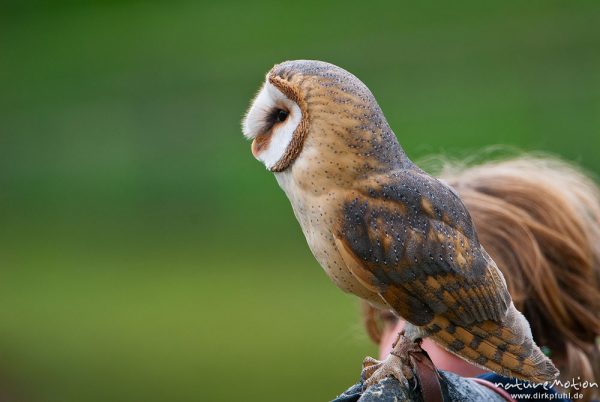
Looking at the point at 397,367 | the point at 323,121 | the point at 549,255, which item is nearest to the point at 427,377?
the point at 397,367

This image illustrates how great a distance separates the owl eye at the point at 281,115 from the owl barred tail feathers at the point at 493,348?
1.03 ft

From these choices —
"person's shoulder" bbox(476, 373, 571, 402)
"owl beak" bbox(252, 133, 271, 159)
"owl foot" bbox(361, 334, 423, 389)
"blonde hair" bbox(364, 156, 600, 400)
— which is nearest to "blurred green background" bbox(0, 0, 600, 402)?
"blonde hair" bbox(364, 156, 600, 400)

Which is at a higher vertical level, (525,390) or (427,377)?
(427,377)

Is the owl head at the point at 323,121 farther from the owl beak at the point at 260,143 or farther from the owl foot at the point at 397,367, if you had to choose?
the owl foot at the point at 397,367

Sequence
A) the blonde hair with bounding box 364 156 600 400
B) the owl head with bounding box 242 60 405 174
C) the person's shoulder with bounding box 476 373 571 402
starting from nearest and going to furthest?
the owl head with bounding box 242 60 405 174 < the person's shoulder with bounding box 476 373 571 402 < the blonde hair with bounding box 364 156 600 400

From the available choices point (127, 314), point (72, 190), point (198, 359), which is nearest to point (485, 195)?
point (198, 359)

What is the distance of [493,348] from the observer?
1.21m

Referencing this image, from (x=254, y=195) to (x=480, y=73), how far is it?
1.75m

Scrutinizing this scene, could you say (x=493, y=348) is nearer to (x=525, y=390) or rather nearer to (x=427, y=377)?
(x=427, y=377)

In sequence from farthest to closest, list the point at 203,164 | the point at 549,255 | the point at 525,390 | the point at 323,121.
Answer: the point at 203,164, the point at 549,255, the point at 525,390, the point at 323,121

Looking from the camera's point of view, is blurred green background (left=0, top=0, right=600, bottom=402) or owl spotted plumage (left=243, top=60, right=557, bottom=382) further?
blurred green background (left=0, top=0, right=600, bottom=402)

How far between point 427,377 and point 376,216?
212 mm

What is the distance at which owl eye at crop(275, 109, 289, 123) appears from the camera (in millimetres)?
1179

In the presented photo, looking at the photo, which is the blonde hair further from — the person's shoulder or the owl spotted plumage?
the owl spotted plumage
